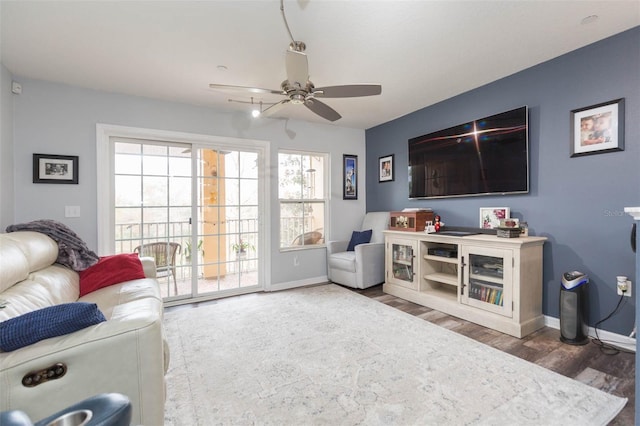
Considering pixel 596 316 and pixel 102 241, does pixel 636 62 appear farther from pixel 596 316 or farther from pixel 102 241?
pixel 102 241

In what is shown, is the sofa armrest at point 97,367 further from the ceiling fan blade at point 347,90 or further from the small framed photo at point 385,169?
the small framed photo at point 385,169

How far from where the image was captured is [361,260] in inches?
157

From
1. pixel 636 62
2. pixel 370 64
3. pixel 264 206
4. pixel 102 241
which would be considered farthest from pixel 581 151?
pixel 102 241

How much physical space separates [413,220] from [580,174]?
1621 millimetres

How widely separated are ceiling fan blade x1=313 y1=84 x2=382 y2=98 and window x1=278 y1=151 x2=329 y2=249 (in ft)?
6.75

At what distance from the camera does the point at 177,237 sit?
3.67m

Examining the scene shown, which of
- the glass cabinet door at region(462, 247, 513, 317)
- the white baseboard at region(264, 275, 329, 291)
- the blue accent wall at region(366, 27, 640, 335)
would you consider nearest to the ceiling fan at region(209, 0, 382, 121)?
the blue accent wall at region(366, 27, 640, 335)

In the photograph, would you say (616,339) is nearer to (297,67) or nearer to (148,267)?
(297,67)

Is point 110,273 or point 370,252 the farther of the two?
point 370,252

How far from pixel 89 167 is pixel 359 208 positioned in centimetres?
365

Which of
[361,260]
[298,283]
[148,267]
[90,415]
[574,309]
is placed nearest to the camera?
[90,415]

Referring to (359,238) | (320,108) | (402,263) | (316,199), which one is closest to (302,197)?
(316,199)

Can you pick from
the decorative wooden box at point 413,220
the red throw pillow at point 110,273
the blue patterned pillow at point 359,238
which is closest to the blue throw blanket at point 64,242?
the red throw pillow at point 110,273

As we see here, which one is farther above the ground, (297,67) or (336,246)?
(297,67)
